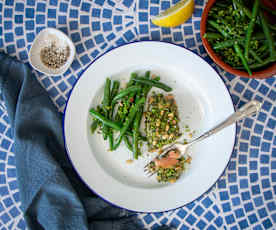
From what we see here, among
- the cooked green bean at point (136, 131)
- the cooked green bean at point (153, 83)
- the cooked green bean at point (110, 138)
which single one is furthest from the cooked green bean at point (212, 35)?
the cooked green bean at point (110, 138)

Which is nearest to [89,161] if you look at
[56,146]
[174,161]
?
[56,146]

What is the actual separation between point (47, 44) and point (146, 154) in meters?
1.46

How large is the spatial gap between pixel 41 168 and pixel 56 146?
254 mm

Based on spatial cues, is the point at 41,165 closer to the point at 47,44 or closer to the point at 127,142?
the point at 127,142

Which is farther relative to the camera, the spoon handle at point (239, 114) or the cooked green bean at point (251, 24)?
the spoon handle at point (239, 114)

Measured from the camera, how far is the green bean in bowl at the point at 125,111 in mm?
2611

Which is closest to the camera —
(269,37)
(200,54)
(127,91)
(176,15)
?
(269,37)

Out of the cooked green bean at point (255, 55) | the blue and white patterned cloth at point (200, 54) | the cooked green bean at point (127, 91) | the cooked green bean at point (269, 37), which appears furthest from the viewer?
the blue and white patterned cloth at point (200, 54)

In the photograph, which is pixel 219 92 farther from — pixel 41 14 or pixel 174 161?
pixel 41 14

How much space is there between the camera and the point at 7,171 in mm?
2881

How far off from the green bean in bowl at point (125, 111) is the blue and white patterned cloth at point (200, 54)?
1.27ft

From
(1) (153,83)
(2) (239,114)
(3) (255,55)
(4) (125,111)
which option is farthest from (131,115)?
(3) (255,55)

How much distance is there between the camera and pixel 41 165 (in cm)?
269

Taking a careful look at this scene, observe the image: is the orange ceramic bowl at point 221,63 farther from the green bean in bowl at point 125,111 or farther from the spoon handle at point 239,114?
the green bean in bowl at point 125,111
